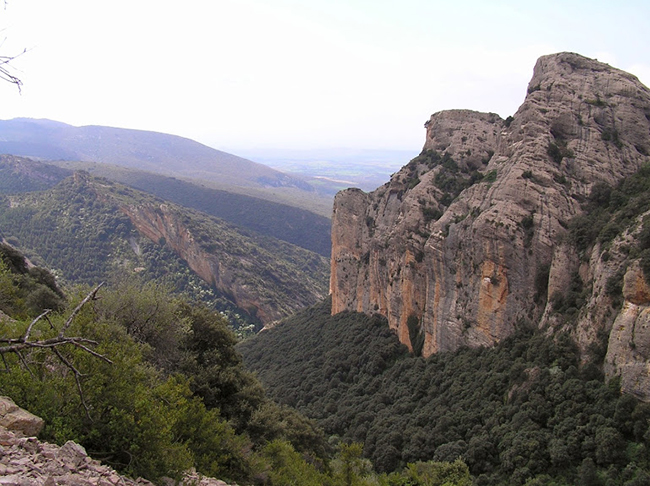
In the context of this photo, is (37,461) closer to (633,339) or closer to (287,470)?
(287,470)

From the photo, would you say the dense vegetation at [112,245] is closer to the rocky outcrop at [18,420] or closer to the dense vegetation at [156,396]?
the dense vegetation at [156,396]

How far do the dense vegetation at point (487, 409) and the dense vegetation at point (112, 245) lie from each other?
4626 cm

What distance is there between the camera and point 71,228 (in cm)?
9631

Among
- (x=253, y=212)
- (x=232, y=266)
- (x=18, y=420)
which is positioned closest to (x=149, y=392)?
(x=18, y=420)

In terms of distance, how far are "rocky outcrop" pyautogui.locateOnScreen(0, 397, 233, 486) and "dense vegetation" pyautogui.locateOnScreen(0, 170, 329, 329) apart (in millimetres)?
77730

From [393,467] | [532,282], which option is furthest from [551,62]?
[393,467]

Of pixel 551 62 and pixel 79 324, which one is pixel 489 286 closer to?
pixel 551 62

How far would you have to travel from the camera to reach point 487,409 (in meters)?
27.4

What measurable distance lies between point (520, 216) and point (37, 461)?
2998cm

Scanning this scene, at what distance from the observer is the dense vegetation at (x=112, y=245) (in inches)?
3492

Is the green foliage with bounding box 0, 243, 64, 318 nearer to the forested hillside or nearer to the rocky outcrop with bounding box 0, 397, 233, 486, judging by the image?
the rocky outcrop with bounding box 0, 397, 233, 486

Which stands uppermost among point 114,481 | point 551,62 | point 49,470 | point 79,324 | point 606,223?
point 551,62

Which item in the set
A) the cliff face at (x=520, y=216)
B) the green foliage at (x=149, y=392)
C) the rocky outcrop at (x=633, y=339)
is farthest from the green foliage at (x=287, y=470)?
the cliff face at (x=520, y=216)

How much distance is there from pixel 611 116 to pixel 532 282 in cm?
1435
